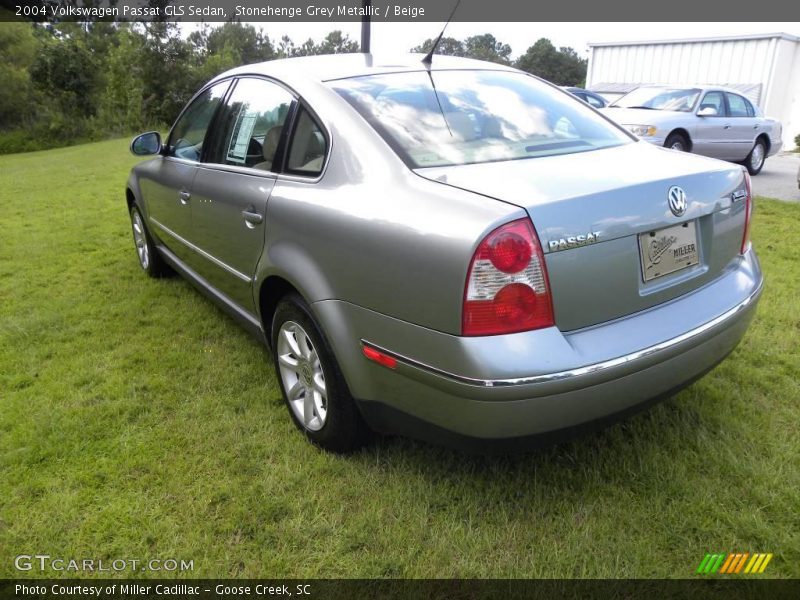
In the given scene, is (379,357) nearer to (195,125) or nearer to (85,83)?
(195,125)

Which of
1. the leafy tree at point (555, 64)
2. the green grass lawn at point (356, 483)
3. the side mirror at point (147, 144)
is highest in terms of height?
the leafy tree at point (555, 64)

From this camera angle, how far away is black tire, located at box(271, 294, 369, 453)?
7.79ft

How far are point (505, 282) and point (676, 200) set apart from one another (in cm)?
76

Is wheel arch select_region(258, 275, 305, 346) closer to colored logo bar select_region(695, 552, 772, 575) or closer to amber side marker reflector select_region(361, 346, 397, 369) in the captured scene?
amber side marker reflector select_region(361, 346, 397, 369)

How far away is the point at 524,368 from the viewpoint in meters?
1.79

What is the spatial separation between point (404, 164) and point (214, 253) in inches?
62.0

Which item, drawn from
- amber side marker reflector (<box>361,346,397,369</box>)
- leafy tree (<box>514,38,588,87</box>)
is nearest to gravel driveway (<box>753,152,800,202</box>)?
amber side marker reflector (<box>361,346,397,369</box>)

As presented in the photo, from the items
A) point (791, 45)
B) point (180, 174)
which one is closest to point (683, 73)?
point (791, 45)

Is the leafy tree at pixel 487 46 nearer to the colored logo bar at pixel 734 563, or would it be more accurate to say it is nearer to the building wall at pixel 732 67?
the building wall at pixel 732 67

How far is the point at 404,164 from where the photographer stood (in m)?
2.17

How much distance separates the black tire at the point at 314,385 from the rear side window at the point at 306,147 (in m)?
0.54

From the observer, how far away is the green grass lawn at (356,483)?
2.05 metres

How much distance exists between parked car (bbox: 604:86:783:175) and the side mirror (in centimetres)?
677

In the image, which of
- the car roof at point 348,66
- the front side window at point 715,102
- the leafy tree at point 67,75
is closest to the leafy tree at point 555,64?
the leafy tree at point 67,75
